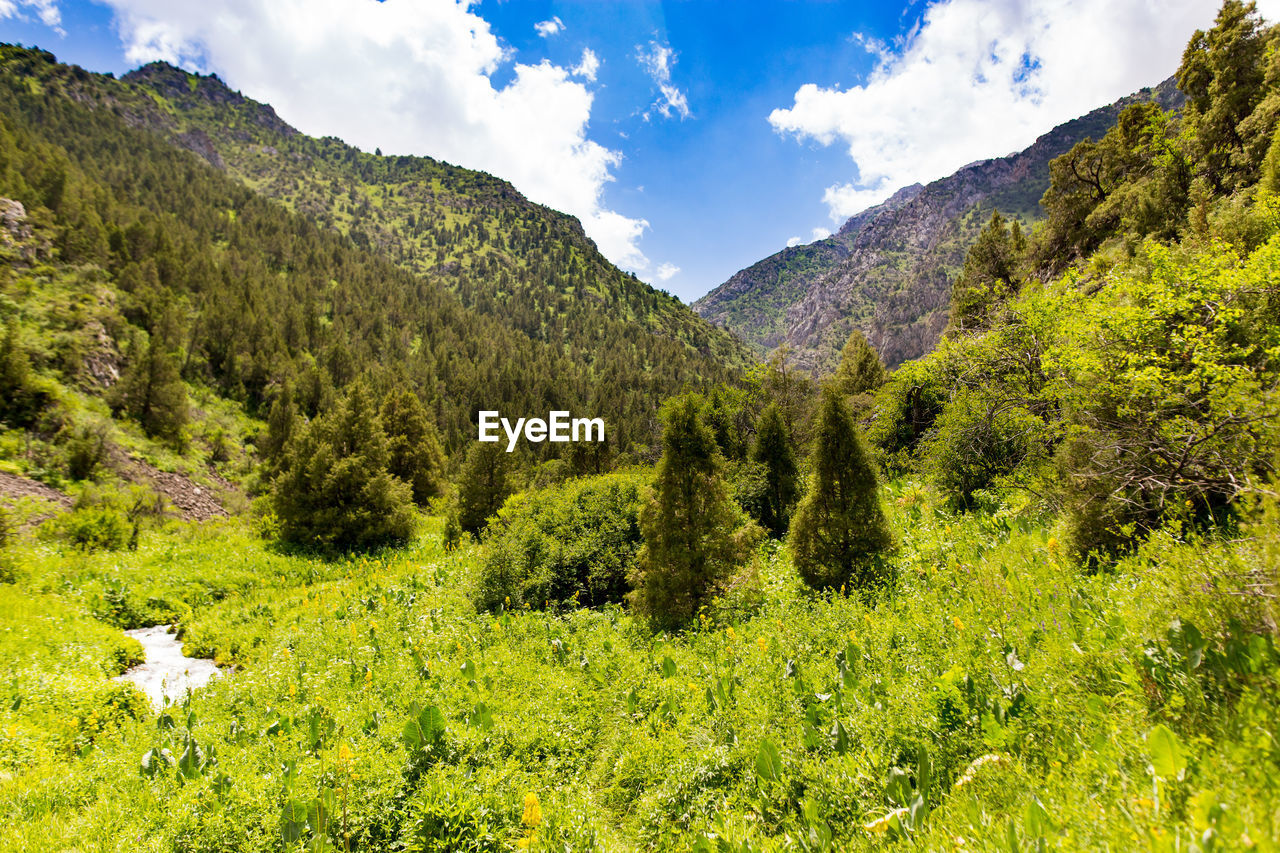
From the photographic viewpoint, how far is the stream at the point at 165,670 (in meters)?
7.71

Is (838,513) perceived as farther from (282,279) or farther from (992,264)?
(282,279)

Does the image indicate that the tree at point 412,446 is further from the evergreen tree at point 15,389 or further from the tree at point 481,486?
the evergreen tree at point 15,389

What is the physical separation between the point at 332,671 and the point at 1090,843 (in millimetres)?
9020

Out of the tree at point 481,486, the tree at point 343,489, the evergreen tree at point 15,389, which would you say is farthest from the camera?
the tree at point 481,486

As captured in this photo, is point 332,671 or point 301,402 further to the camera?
point 301,402

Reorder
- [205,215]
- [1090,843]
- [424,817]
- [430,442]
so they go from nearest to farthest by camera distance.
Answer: [1090,843]
[424,817]
[430,442]
[205,215]

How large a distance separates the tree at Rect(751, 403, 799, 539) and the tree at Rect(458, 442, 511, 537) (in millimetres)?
11846

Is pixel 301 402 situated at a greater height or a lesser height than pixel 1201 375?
greater

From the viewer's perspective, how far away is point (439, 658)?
7605mm

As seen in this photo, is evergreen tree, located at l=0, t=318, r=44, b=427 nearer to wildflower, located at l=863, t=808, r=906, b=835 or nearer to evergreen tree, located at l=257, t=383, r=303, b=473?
evergreen tree, located at l=257, t=383, r=303, b=473

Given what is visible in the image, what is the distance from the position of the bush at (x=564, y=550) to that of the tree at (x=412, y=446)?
15.7m

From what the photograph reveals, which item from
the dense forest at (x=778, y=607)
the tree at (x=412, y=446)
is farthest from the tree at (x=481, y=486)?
the tree at (x=412, y=446)

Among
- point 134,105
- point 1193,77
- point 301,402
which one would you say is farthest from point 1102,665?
point 134,105

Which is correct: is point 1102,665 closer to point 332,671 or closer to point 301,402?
point 332,671
